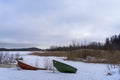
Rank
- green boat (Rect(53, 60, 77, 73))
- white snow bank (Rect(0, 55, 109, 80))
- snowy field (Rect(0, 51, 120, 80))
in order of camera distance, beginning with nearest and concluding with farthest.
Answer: snowy field (Rect(0, 51, 120, 80)), white snow bank (Rect(0, 55, 109, 80)), green boat (Rect(53, 60, 77, 73))

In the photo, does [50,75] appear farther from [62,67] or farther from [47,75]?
[62,67]

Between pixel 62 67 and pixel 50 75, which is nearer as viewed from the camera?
pixel 50 75

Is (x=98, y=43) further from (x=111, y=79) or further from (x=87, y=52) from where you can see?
(x=111, y=79)

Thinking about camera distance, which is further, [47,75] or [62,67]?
[62,67]

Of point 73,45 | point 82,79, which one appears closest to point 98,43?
point 73,45

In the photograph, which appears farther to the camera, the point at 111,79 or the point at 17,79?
the point at 17,79

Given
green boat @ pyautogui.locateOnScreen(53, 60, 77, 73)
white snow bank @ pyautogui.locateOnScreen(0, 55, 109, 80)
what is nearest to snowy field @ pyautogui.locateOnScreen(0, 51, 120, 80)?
white snow bank @ pyautogui.locateOnScreen(0, 55, 109, 80)

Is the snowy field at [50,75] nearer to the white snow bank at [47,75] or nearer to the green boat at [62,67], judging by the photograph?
the white snow bank at [47,75]

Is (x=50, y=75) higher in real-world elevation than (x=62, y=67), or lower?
lower

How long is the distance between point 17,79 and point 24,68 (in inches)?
288

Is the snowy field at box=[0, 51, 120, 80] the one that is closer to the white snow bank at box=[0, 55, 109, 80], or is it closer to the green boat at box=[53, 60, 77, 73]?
the white snow bank at box=[0, 55, 109, 80]

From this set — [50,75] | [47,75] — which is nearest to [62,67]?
[50,75]

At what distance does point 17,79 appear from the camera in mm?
11844

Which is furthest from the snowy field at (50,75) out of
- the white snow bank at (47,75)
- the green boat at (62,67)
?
the green boat at (62,67)
